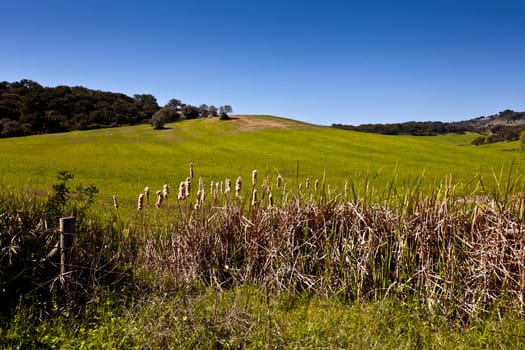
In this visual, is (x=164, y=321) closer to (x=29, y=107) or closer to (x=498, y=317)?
(x=498, y=317)

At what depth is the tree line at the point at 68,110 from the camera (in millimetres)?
71438

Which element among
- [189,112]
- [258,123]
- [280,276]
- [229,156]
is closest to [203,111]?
[189,112]

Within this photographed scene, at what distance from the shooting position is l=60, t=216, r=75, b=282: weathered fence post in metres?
4.81

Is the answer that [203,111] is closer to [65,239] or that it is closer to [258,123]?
[258,123]

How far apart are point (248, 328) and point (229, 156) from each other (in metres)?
37.6

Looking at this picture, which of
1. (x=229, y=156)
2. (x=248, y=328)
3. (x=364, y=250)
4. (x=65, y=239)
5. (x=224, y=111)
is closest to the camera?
(x=248, y=328)

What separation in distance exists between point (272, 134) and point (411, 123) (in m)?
67.0

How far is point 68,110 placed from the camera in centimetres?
8438

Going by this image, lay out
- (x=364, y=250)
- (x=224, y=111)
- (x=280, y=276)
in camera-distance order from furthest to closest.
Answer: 1. (x=224, y=111)
2. (x=280, y=276)
3. (x=364, y=250)

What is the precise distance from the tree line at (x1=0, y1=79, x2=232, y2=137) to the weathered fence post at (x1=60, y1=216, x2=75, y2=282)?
219 feet

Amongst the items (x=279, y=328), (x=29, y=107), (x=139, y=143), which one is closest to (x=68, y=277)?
(x=279, y=328)

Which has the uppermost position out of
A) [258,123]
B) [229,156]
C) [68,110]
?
[68,110]

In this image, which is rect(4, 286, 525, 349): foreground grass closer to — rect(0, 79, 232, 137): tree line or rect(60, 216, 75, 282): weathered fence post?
rect(60, 216, 75, 282): weathered fence post

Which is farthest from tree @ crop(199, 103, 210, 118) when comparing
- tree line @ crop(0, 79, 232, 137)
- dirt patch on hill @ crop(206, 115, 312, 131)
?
dirt patch on hill @ crop(206, 115, 312, 131)
